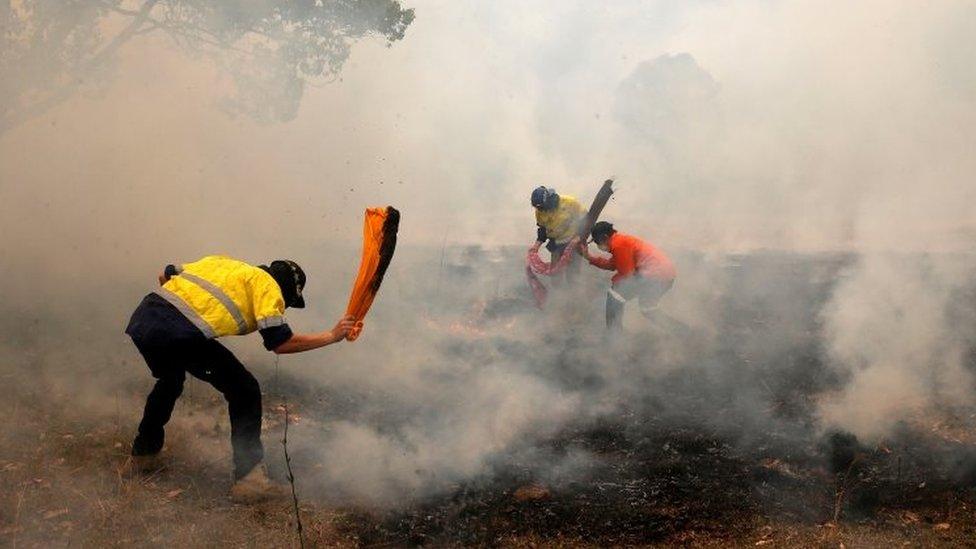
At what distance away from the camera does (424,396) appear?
5605 mm

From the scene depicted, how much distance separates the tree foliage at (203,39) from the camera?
26.1 feet

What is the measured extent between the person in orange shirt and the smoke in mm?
450

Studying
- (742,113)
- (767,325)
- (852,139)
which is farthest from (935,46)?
(767,325)

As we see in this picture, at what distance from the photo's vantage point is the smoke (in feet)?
17.5

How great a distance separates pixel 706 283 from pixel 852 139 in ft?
28.3

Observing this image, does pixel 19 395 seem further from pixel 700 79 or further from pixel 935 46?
pixel 700 79

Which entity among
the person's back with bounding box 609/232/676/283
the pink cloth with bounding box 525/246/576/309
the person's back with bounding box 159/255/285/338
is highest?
the person's back with bounding box 609/232/676/283

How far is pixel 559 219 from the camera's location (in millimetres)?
7863

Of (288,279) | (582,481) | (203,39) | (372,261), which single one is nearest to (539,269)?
(582,481)

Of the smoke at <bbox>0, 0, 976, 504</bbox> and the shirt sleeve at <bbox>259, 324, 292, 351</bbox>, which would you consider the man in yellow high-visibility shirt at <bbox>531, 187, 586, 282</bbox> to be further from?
the shirt sleeve at <bbox>259, 324, 292, 351</bbox>

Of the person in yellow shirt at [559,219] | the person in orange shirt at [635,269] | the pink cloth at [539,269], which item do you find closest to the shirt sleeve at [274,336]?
the person in orange shirt at [635,269]

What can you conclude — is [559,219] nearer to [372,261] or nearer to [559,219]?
[559,219]

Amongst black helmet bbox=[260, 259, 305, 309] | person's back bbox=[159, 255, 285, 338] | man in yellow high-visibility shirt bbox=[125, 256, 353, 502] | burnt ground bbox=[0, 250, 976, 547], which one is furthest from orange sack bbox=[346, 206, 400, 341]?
burnt ground bbox=[0, 250, 976, 547]

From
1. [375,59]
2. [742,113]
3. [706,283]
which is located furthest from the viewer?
[742,113]
